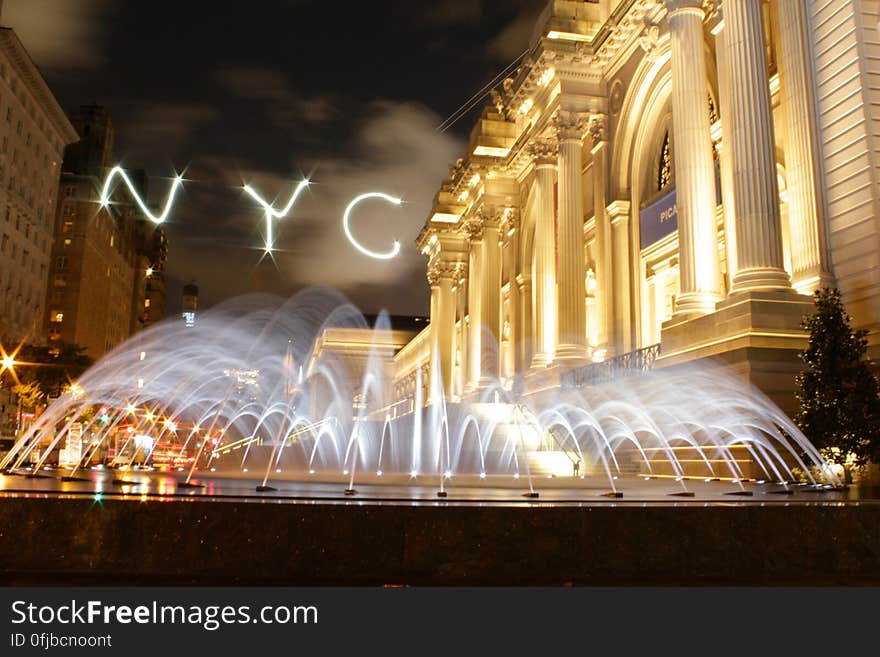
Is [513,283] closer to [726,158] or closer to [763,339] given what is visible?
[726,158]

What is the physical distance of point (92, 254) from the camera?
99.7 meters

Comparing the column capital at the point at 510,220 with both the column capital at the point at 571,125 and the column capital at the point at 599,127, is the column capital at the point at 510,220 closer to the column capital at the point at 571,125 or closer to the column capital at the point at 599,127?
the column capital at the point at 599,127

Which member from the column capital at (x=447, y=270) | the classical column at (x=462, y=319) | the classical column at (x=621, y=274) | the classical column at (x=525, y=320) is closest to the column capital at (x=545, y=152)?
the classical column at (x=621, y=274)

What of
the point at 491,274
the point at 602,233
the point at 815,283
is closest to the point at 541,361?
the point at 602,233

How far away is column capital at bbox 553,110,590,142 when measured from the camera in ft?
102

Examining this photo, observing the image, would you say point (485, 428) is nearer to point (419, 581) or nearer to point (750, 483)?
point (750, 483)

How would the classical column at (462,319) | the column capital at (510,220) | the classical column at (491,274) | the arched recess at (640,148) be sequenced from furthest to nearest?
the classical column at (462,319) → the column capital at (510,220) → the classical column at (491,274) → the arched recess at (640,148)

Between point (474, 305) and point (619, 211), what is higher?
point (619, 211)

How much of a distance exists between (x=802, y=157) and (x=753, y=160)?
3.76ft

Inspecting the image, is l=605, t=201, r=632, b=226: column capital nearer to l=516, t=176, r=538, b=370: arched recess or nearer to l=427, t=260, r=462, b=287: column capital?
l=516, t=176, r=538, b=370: arched recess

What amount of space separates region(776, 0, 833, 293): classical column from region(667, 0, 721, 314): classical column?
2.55 m

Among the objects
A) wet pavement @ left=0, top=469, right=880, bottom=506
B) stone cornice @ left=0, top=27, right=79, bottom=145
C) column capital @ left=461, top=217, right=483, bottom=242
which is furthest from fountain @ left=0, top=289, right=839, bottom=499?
stone cornice @ left=0, top=27, right=79, bottom=145

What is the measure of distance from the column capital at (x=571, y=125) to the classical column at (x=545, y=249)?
1529 mm

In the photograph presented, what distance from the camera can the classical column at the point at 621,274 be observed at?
30250mm
